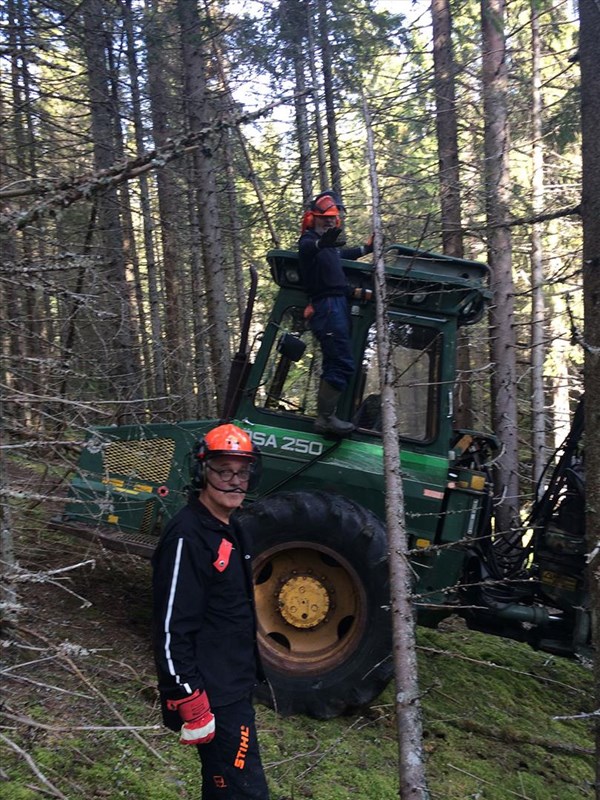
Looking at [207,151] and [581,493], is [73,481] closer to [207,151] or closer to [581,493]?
[207,151]

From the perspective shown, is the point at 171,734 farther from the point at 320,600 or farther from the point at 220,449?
the point at 220,449

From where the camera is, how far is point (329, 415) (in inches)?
190

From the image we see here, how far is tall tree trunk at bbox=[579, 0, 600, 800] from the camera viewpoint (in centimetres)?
331

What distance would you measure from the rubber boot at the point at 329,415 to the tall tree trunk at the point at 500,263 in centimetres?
350

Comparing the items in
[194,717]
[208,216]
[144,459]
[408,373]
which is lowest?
[194,717]

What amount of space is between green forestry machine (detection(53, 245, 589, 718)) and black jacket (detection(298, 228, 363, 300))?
0.54 ft

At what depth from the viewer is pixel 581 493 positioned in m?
5.09

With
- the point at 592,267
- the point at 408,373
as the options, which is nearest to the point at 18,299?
the point at 408,373

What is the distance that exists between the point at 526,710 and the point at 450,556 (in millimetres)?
1483

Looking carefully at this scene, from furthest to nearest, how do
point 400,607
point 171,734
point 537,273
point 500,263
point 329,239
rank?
point 537,273 → point 500,263 → point 329,239 → point 171,734 → point 400,607

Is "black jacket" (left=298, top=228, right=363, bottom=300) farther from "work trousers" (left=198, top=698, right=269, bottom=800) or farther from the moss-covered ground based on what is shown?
"work trousers" (left=198, top=698, right=269, bottom=800)

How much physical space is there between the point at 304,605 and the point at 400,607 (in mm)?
1490

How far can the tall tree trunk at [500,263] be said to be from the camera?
799 centimetres

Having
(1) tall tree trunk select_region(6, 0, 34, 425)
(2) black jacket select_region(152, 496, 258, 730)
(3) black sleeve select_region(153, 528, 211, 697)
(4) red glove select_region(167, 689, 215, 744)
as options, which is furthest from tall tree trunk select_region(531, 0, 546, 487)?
(4) red glove select_region(167, 689, 215, 744)
